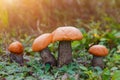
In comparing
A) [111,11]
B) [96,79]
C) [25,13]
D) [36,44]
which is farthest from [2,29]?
[111,11]

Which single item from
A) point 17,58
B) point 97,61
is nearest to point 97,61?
point 97,61

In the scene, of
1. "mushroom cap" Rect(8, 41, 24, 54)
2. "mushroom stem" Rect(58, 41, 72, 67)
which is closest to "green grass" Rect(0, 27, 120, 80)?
"mushroom stem" Rect(58, 41, 72, 67)

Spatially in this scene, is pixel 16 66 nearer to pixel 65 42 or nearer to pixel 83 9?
pixel 65 42

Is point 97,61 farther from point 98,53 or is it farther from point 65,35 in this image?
point 65,35

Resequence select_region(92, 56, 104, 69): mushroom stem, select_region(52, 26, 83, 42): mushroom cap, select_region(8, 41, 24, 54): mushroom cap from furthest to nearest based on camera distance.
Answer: select_region(92, 56, 104, 69): mushroom stem < select_region(8, 41, 24, 54): mushroom cap < select_region(52, 26, 83, 42): mushroom cap

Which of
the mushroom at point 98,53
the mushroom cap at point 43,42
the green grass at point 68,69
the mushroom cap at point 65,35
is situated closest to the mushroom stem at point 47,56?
the green grass at point 68,69

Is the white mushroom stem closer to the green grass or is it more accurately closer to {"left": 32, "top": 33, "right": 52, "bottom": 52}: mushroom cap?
the green grass
